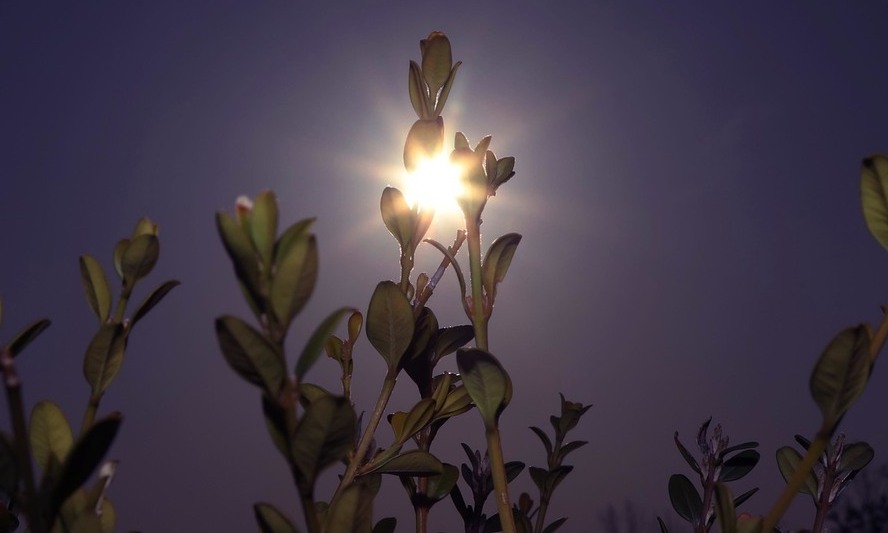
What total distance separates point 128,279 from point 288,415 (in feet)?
0.72

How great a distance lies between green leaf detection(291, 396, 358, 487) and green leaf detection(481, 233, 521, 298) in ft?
0.71

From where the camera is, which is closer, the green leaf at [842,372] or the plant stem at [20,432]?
the plant stem at [20,432]

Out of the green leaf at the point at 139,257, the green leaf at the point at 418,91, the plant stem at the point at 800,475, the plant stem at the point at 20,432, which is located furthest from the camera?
the green leaf at the point at 418,91

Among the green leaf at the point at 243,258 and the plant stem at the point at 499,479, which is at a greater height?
the green leaf at the point at 243,258

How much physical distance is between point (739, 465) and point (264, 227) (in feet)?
1.98

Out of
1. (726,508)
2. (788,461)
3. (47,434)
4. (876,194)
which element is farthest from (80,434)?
(788,461)

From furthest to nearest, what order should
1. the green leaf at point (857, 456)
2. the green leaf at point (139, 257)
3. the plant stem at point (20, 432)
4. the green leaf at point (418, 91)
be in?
the green leaf at point (857, 456) → the green leaf at point (418, 91) → the green leaf at point (139, 257) → the plant stem at point (20, 432)

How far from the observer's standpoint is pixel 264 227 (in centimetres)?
30

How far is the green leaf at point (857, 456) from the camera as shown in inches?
26.2

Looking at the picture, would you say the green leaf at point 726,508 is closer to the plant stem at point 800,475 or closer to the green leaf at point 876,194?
the plant stem at point 800,475

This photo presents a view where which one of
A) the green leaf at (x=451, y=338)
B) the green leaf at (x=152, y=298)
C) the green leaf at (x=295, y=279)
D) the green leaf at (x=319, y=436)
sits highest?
the green leaf at (x=451, y=338)

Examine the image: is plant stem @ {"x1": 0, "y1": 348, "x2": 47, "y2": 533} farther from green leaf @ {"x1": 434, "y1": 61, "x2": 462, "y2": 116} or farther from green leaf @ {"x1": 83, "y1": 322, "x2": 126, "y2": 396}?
green leaf @ {"x1": 434, "y1": 61, "x2": 462, "y2": 116}

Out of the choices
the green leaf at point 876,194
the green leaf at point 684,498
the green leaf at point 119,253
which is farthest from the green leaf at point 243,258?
the green leaf at point 684,498

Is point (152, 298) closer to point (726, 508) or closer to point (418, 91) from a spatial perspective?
point (418, 91)
